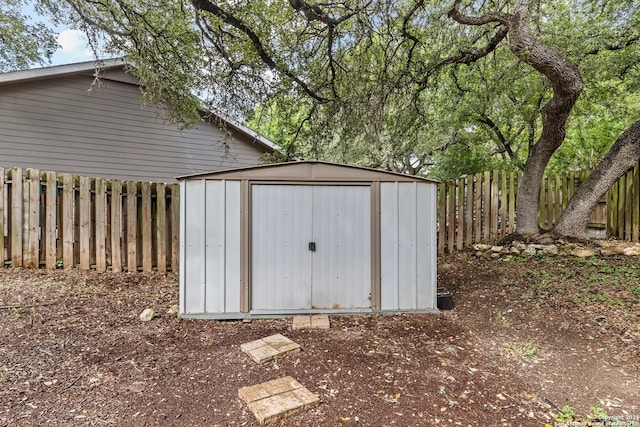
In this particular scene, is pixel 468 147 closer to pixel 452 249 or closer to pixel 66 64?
pixel 452 249

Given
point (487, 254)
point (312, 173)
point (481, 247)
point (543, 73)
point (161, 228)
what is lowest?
point (487, 254)

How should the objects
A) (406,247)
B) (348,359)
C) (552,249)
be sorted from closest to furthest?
1. (348,359)
2. (406,247)
3. (552,249)

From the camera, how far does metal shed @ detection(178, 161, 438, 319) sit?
3.75 meters

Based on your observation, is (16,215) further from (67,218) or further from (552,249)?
(552,249)

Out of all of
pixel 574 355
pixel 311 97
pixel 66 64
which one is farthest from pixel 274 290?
pixel 66 64

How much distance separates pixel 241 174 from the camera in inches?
150

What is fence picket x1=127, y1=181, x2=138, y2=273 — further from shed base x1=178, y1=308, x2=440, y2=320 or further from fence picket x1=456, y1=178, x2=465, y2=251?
fence picket x1=456, y1=178, x2=465, y2=251

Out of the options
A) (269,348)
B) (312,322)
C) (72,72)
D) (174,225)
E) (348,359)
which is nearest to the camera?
(348,359)

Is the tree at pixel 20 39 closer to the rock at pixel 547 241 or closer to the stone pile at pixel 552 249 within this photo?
the stone pile at pixel 552 249

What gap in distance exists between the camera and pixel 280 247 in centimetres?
385

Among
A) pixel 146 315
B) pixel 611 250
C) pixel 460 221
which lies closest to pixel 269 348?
pixel 146 315

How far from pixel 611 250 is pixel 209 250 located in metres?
6.25

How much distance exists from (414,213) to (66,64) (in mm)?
7472

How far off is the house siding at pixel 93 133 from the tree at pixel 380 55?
121cm
